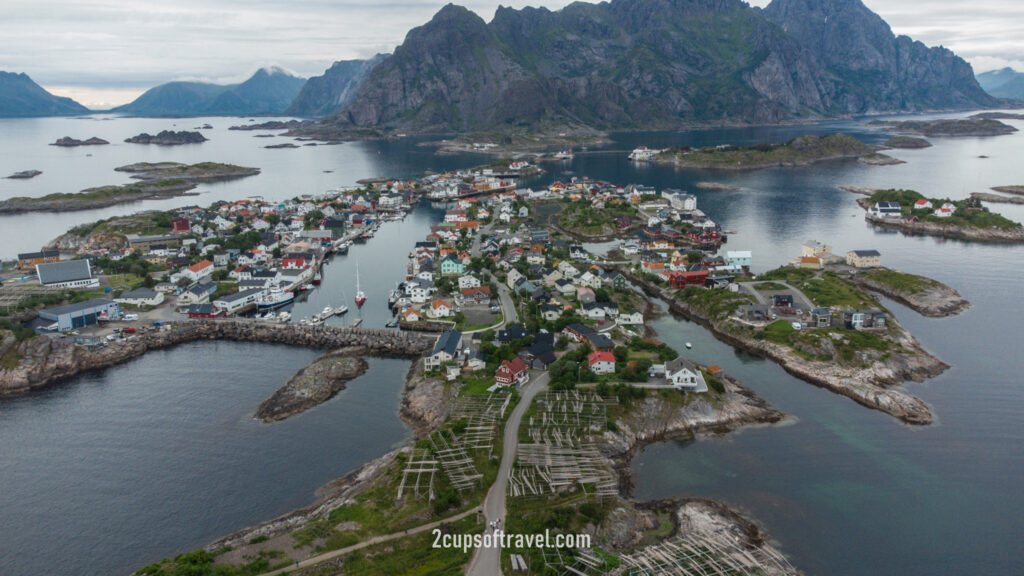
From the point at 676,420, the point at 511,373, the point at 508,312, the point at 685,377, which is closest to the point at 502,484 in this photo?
the point at 511,373

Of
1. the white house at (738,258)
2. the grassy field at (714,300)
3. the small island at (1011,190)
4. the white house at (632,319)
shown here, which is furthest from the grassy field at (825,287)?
the small island at (1011,190)

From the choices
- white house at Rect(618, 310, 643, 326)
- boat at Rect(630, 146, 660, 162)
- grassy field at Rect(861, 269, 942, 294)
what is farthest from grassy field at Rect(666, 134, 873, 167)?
white house at Rect(618, 310, 643, 326)

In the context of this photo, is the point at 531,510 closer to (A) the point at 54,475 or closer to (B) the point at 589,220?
(A) the point at 54,475

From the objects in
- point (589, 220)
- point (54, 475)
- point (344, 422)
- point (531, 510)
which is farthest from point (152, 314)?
point (589, 220)

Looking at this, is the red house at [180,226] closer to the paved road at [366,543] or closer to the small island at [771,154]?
the paved road at [366,543]

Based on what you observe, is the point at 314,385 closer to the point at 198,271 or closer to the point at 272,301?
the point at 272,301
